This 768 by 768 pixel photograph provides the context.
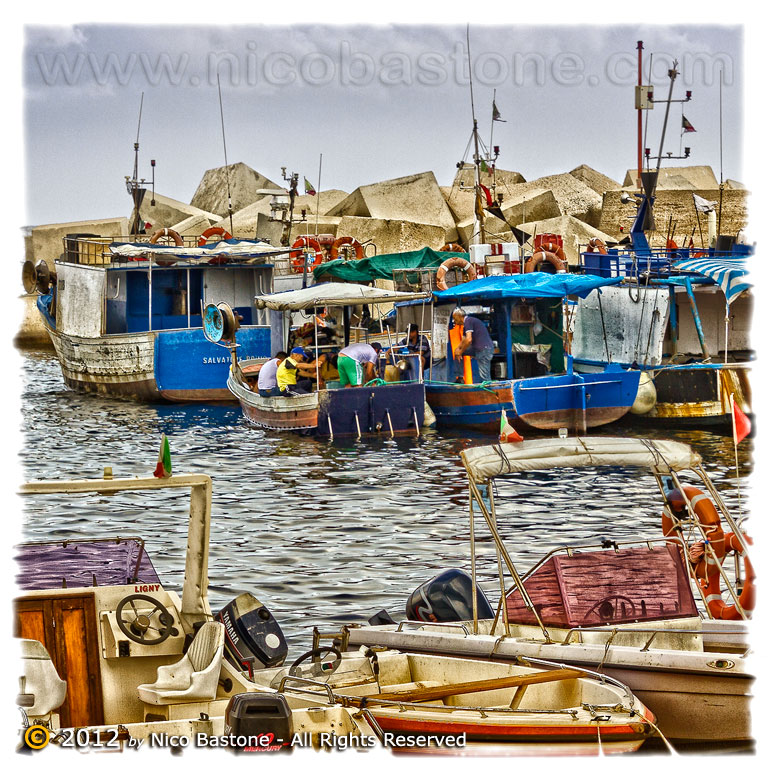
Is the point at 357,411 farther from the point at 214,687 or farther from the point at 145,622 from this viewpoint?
the point at 214,687

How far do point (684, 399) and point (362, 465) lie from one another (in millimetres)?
6946

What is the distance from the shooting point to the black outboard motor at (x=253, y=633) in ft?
29.8

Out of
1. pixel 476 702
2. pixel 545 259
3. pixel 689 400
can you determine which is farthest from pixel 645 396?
pixel 476 702

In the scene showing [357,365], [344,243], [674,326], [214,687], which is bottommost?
[214,687]

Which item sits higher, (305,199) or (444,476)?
(305,199)

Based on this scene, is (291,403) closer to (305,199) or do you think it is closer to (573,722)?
(573,722)

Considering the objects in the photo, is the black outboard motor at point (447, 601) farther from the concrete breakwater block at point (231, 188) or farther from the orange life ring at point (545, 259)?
the concrete breakwater block at point (231, 188)

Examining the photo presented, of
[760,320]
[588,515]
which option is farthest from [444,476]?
[760,320]

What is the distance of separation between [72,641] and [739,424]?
4.81m

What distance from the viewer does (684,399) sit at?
23125 mm

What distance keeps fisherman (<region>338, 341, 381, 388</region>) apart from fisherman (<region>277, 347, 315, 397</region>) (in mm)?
623

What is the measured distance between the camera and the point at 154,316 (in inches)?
1214

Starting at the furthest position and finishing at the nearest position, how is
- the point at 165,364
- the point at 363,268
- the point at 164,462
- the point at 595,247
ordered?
the point at 595,247, the point at 363,268, the point at 165,364, the point at 164,462

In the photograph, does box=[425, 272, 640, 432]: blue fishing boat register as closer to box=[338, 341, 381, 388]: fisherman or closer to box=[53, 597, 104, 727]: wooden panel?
box=[338, 341, 381, 388]: fisherman
